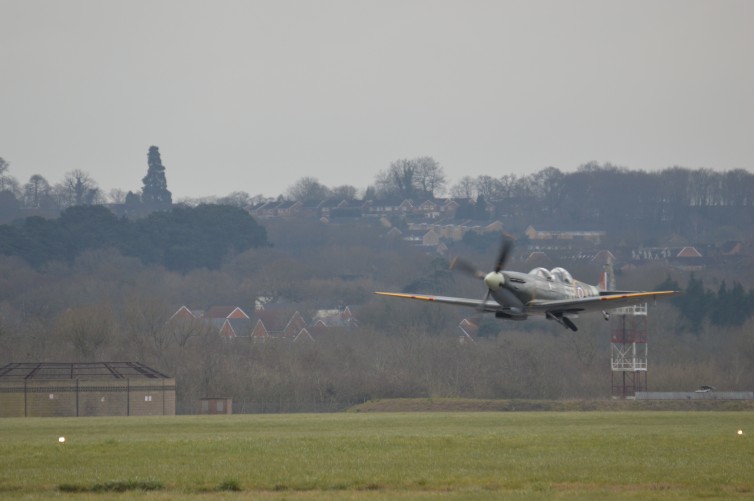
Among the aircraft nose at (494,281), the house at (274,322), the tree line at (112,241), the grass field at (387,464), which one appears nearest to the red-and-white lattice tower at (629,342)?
the aircraft nose at (494,281)

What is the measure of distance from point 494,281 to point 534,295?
200 centimetres

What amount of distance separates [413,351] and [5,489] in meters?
93.9

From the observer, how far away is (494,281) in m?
52.1

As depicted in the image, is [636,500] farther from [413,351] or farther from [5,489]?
[413,351]

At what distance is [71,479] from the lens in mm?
30922

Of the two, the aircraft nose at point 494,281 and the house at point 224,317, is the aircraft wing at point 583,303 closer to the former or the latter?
the aircraft nose at point 494,281

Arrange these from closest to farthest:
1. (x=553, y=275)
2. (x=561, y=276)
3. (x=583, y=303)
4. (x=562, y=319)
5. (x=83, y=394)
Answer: (x=583, y=303), (x=553, y=275), (x=561, y=276), (x=562, y=319), (x=83, y=394)

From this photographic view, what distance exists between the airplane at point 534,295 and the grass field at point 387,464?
284 inches

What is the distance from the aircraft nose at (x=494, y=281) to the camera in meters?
52.1

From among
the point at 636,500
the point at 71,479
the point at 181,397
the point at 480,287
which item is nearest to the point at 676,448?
the point at 636,500

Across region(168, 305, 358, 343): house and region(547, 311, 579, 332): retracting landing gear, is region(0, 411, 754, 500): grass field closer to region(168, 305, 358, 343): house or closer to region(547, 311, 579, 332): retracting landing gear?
region(547, 311, 579, 332): retracting landing gear

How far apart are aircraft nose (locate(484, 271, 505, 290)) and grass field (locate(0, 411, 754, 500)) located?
6.98 m

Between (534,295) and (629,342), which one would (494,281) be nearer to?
(534,295)

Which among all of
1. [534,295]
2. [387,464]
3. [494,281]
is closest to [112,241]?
[534,295]
